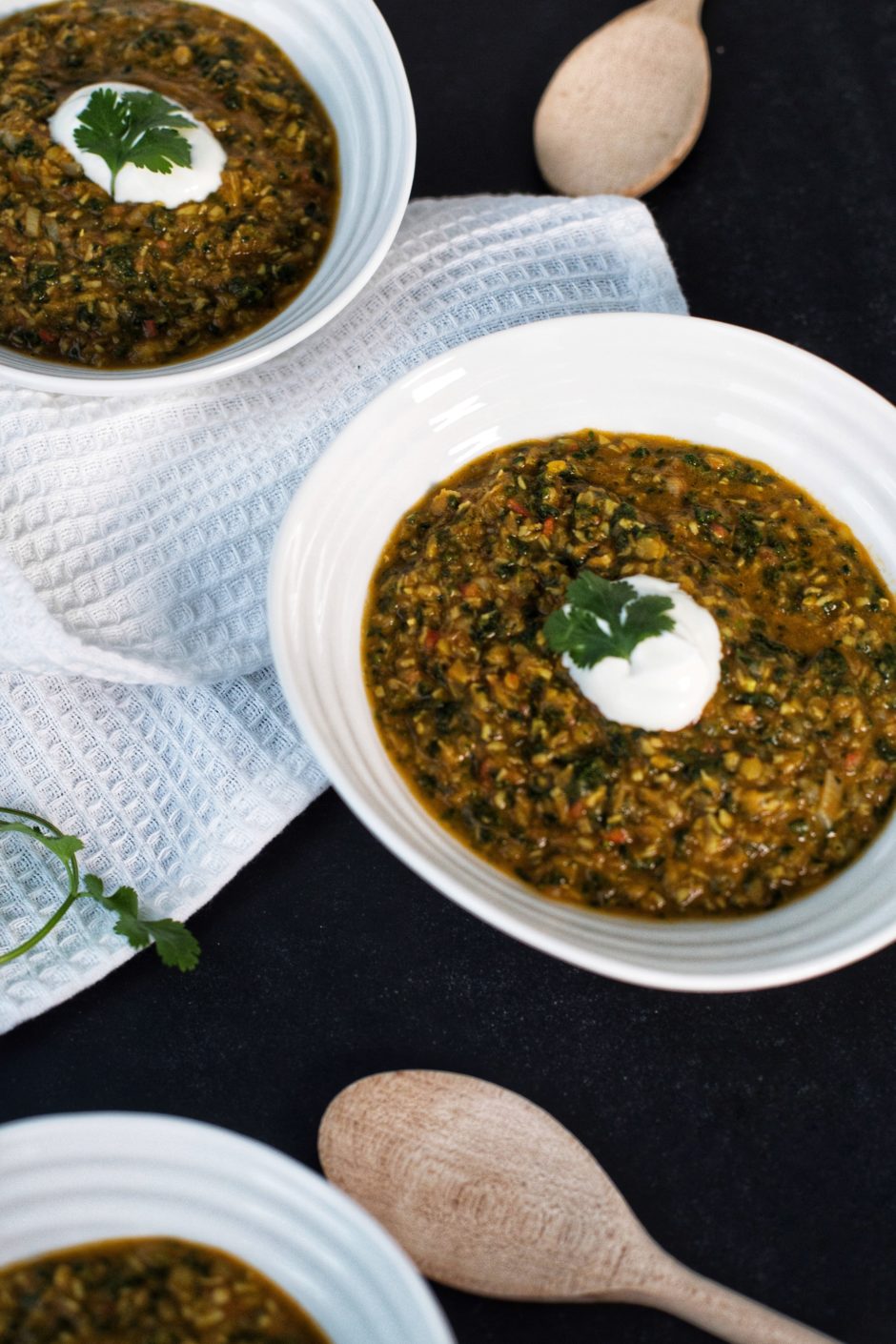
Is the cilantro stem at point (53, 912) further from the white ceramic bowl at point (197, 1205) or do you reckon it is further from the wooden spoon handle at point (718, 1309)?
the wooden spoon handle at point (718, 1309)

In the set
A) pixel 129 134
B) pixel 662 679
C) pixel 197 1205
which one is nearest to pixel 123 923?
pixel 197 1205

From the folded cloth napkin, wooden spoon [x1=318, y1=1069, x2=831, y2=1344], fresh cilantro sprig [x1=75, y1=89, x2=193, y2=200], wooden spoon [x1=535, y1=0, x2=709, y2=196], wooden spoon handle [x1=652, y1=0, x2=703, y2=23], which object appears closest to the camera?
wooden spoon [x1=318, y1=1069, x2=831, y2=1344]

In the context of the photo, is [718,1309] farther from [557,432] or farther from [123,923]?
[557,432]

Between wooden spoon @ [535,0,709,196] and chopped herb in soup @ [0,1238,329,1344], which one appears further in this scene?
wooden spoon @ [535,0,709,196]

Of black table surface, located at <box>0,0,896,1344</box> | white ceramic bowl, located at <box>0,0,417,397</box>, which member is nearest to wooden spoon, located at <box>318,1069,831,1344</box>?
black table surface, located at <box>0,0,896,1344</box>

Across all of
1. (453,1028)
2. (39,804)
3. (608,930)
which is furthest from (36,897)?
(608,930)

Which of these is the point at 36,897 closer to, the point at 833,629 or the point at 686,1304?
the point at 686,1304

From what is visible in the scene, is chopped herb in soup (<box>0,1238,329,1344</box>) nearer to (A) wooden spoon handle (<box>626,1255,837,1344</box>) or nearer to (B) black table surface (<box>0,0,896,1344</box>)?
(B) black table surface (<box>0,0,896,1344</box>)
